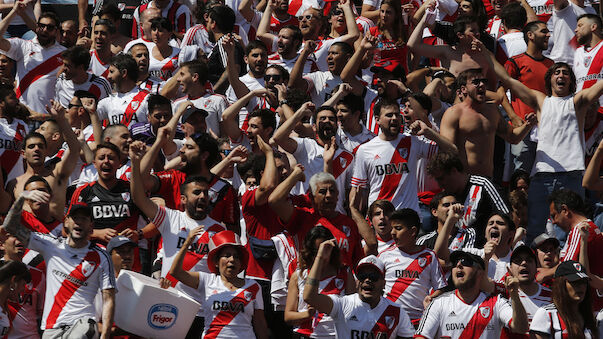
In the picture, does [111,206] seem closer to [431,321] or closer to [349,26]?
[431,321]

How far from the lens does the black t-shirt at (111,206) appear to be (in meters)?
11.6

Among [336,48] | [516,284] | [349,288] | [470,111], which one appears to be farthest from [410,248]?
[336,48]

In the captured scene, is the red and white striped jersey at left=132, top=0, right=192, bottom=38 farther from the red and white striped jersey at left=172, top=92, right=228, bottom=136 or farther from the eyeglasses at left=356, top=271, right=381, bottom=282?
the eyeglasses at left=356, top=271, right=381, bottom=282

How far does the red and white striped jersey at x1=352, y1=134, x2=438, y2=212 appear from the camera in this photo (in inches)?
502

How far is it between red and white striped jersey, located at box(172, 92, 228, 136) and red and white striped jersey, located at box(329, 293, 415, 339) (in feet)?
13.6

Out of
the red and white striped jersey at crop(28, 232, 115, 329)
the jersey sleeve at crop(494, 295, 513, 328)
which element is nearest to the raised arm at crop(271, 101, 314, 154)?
the red and white striped jersey at crop(28, 232, 115, 329)

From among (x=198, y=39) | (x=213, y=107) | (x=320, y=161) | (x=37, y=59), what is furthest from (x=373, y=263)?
(x=37, y=59)

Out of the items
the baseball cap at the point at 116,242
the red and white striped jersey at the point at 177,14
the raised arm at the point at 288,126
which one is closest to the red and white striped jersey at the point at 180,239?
the baseball cap at the point at 116,242

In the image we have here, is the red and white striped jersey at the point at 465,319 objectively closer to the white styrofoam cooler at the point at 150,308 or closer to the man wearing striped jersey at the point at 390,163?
the white styrofoam cooler at the point at 150,308

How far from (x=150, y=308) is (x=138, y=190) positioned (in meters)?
1.35

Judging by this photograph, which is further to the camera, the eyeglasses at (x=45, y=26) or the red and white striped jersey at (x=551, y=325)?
the eyeglasses at (x=45, y=26)

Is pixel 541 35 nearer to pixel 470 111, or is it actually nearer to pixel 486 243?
pixel 470 111

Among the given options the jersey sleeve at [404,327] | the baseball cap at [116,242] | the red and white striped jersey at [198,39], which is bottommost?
the red and white striped jersey at [198,39]

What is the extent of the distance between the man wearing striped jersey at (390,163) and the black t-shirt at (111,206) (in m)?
2.35
